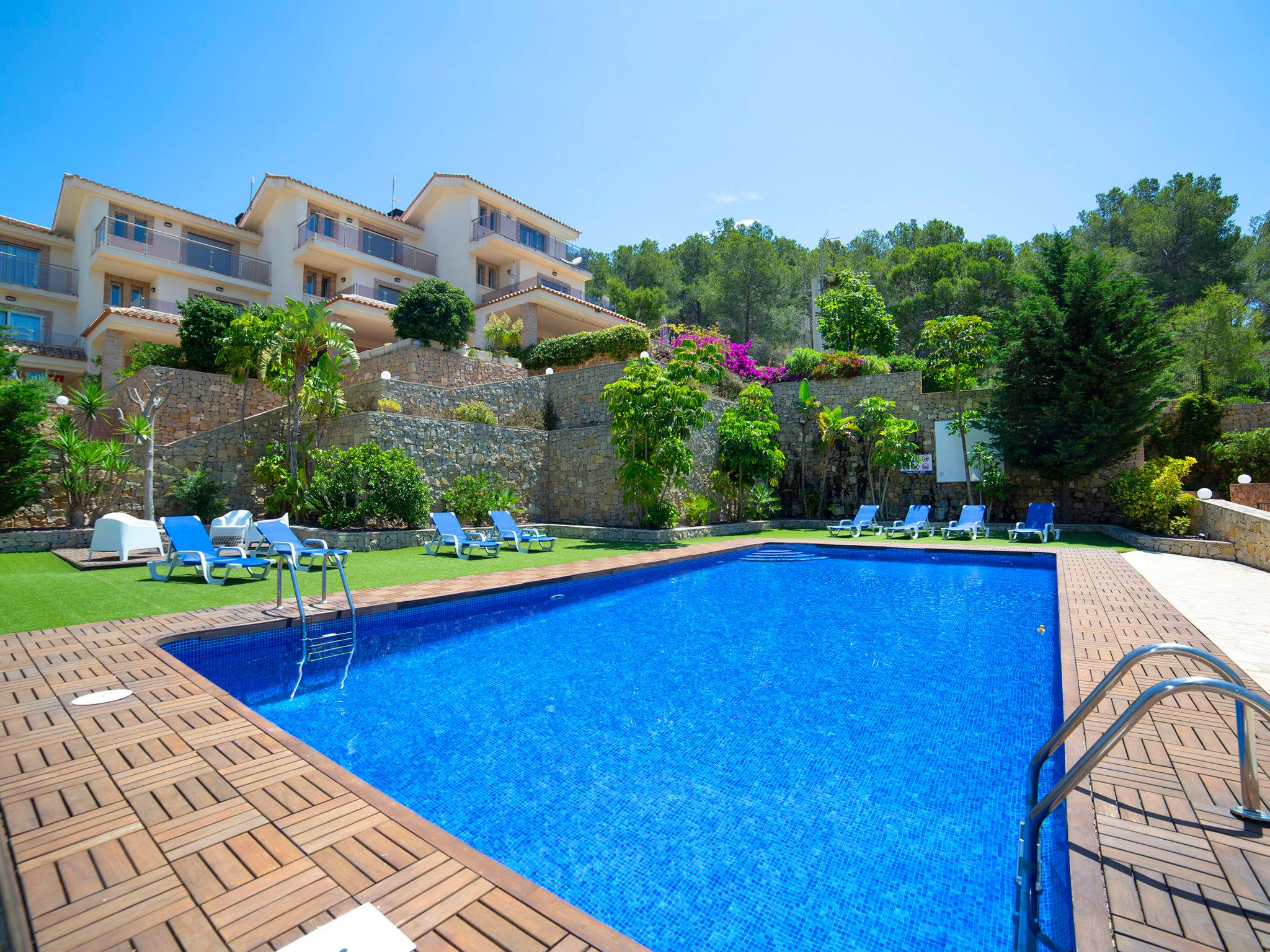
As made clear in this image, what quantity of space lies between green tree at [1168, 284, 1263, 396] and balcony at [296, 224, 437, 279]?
98.3 feet

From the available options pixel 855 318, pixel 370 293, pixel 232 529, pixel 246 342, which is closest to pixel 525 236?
pixel 370 293

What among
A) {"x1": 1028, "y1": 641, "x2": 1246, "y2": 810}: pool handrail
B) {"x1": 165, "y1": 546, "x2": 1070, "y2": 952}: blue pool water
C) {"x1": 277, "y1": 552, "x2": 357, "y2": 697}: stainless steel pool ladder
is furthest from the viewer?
{"x1": 277, "y1": 552, "x2": 357, "y2": 697}: stainless steel pool ladder

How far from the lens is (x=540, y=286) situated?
24250 mm

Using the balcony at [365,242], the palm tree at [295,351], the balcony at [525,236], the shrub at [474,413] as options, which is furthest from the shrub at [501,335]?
the palm tree at [295,351]

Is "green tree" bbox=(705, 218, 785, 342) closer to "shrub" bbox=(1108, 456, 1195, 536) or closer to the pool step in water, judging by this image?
the pool step in water

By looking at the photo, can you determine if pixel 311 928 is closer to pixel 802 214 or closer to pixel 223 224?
pixel 802 214

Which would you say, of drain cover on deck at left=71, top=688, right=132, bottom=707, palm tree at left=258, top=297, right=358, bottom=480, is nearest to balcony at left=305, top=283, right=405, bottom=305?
palm tree at left=258, top=297, right=358, bottom=480

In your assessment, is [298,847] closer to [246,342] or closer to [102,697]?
[102,697]

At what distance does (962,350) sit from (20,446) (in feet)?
74.4

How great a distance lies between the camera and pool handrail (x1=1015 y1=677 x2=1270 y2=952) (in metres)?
1.75

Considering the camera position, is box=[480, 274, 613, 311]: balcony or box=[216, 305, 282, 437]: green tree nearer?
box=[216, 305, 282, 437]: green tree

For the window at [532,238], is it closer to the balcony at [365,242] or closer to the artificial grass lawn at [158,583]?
the balcony at [365,242]

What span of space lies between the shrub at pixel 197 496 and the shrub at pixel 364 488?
102 inches

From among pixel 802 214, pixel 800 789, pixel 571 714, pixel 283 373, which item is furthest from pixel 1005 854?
pixel 802 214
